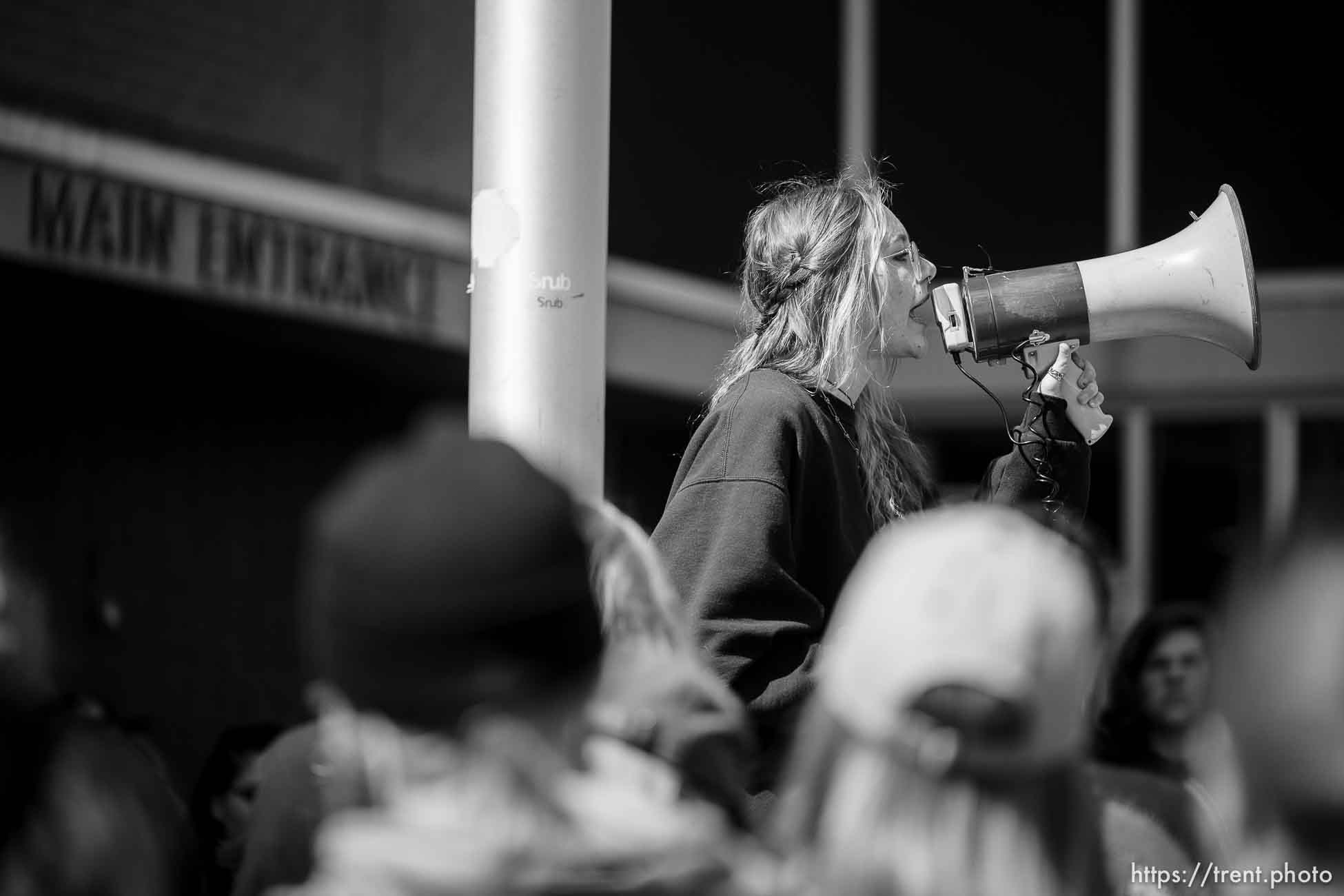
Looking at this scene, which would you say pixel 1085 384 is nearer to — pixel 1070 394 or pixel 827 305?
pixel 1070 394

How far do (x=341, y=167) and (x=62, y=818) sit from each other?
5250 mm

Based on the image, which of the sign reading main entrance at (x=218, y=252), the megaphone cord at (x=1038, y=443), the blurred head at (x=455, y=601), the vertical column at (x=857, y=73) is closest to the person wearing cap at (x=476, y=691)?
the blurred head at (x=455, y=601)

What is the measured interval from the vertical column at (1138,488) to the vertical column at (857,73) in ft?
6.71

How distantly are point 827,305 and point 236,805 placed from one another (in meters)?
2.24

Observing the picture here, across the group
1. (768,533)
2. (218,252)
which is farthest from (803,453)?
(218,252)

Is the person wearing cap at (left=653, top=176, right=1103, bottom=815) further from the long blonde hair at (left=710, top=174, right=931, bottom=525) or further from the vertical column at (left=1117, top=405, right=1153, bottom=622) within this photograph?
the vertical column at (left=1117, top=405, right=1153, bottom=622)

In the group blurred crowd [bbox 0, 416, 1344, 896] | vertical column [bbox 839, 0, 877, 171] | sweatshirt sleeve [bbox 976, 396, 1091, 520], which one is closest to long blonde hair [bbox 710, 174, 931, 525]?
sweatshirt sleeve [bbox 976, 396, 1091, 520]

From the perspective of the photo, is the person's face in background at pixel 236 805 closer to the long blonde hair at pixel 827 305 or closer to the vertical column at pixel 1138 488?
the long blonde hair at pixel 827 305

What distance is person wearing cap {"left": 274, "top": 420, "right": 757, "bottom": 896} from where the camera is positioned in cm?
146

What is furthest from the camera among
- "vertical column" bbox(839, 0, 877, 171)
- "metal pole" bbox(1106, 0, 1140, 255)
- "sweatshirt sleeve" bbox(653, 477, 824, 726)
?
"vertical column" bbox(839, 0, 877, 171)

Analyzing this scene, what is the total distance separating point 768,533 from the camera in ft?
8.50

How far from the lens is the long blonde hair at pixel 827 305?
9.45 feet

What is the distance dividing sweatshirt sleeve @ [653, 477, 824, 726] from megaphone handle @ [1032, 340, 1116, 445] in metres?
0.70

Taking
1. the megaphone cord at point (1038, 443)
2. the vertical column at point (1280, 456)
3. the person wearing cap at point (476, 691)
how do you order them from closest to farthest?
the person wearing cap at point (476, 691)
the megaphone cord at point (1038, 443)
the vertical column at point (1280, 456)
